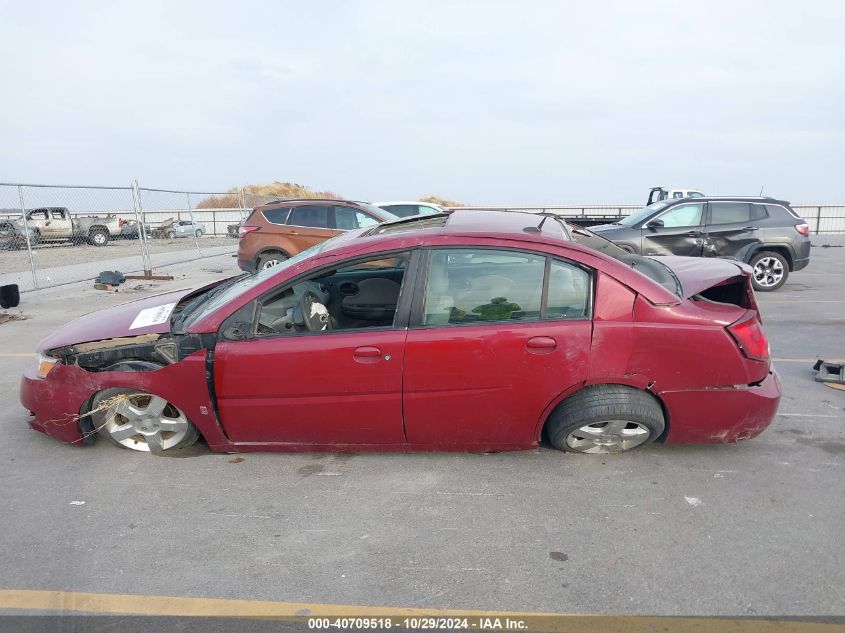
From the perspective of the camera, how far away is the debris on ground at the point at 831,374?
15.9ft

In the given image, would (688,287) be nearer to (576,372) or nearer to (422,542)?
(576,372)

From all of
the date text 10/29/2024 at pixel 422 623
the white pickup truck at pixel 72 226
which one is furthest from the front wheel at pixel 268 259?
the white pickup truck at pixel 72 226

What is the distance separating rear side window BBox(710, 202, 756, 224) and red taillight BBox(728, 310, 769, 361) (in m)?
7.49

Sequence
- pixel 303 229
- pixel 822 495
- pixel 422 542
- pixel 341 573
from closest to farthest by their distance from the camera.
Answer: pixel 341 573 < pixel 422 542 < pixel 822 495 < pixel 303 229


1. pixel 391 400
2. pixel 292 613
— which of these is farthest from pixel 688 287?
pixel 292 613

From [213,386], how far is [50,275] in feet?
38.1

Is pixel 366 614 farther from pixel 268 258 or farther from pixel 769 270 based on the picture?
pixel 769 270

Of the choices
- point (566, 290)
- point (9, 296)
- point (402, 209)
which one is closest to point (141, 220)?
point (9, 296)

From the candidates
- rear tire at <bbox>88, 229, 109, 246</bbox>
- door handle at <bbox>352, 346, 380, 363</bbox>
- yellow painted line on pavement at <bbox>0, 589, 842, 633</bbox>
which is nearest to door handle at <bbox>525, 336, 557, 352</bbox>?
door handle at <bbox>352, 346, 380, 363</bbox>

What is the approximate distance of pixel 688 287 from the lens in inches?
140

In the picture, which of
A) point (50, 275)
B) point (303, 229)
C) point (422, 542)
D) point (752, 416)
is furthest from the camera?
point (50, 275)

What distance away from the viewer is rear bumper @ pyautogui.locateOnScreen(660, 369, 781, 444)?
11.1 ft

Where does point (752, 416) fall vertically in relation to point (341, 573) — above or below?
above

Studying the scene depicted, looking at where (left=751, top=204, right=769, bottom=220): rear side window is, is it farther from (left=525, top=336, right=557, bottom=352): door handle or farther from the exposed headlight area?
the exposed headlight area
